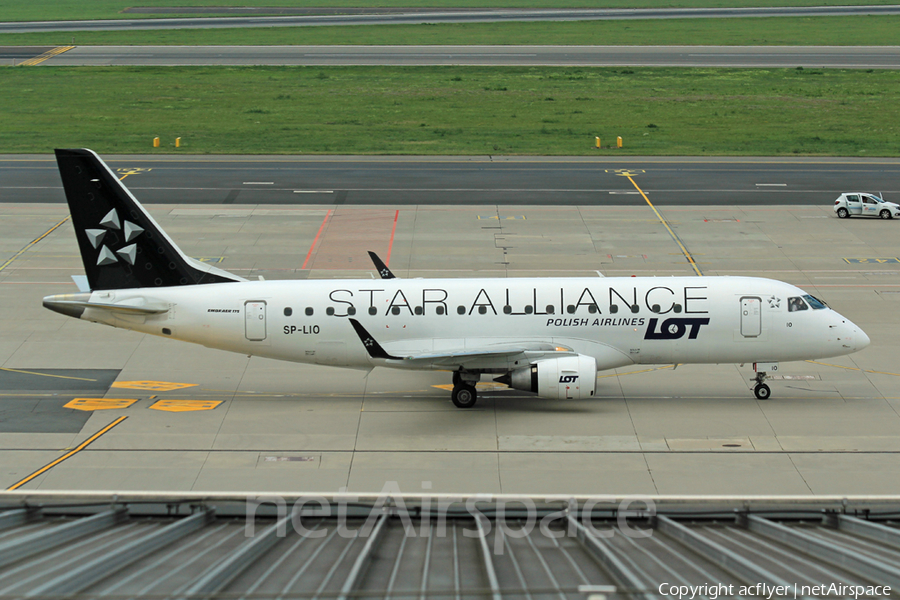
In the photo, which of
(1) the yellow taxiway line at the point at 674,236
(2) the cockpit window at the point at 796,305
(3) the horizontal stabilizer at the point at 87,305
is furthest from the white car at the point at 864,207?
(3) the horizontal stabilizer at the point at 87,305

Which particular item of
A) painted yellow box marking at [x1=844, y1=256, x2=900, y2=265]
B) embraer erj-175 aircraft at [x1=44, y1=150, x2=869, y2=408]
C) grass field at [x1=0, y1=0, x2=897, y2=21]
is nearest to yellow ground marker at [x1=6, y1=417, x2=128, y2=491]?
embraer erj-175 aircraft at [x1=44, y1=150, x2=869, y2=408]

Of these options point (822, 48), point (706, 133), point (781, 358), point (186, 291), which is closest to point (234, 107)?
point (706, 133)

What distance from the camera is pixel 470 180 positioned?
214ft

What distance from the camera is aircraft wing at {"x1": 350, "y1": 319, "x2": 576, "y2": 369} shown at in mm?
29062

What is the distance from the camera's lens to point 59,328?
37.8 meters

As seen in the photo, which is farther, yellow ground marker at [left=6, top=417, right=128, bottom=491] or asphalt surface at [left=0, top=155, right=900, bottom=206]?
asphalt surface at [left=0, top=155, right=900, bottom=206]

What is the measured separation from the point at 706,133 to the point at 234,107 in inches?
1782

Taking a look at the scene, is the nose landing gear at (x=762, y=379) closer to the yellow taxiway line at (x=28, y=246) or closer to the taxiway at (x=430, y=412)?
the taxiway at (x=430, y=412)

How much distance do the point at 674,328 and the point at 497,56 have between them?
9294 cm

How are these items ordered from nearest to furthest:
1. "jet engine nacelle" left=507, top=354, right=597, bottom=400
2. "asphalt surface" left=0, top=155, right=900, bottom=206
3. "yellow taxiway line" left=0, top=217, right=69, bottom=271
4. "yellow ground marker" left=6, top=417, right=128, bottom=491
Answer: "yellow ground marker" left=6, top=417, right=128, bottom=491 < "jet engine nacelle" left=507, top=354, right=597, bottom=400 < "yellow taxiway line" left=0, top=217, right=69, bottom=271 < "asphalt surface" left=0, top=155, right=900, bottom=206

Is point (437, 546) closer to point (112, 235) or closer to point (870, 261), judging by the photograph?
point (112, 235)

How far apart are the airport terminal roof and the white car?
46.1m
